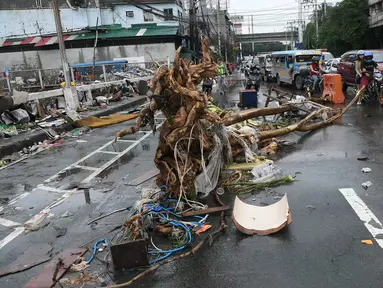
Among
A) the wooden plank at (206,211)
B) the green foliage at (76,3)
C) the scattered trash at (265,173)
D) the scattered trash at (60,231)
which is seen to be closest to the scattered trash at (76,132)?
the scattered trash at (60,231)

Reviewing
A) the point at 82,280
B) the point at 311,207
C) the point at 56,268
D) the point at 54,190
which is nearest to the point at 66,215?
the point at 54,190

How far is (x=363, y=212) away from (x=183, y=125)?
294 centimetres

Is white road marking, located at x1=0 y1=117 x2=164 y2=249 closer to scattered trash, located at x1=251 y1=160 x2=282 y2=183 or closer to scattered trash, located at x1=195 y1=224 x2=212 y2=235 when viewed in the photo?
scattered trash, located at x1=195 y1=224 x2=212 y2=235

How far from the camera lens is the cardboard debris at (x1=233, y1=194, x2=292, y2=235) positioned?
4.70 meters

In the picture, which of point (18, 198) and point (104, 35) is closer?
point (18, 198)

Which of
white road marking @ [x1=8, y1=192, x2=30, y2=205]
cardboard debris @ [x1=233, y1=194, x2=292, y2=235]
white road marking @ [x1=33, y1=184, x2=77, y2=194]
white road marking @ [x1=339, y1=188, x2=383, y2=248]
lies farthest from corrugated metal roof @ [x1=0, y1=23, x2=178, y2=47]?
cardboard debris @ [x1=233, y1=194, x2=292, y2=235]

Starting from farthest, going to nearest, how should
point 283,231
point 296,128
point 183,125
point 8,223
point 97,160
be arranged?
point 296,128 < point 97,160 < point 8,223 < point 183,125 < point 283,231

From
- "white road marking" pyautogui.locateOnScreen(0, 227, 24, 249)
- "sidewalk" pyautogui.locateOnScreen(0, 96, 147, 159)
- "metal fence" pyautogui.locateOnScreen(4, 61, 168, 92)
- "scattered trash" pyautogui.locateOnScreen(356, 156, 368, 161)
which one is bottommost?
"white road marking" pyautogui.locateOnScreen(0, 227, 24, 249)

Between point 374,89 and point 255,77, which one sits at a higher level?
point 255,77

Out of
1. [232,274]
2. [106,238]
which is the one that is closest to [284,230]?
[232,274]

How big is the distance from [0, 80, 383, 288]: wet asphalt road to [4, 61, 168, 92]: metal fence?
1206 cm

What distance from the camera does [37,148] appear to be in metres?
11.1

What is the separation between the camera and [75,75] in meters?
24.0

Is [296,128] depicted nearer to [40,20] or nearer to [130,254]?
[130,254]
